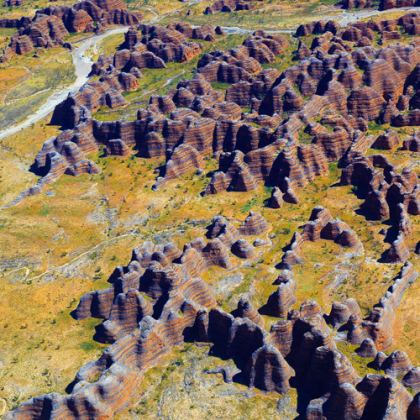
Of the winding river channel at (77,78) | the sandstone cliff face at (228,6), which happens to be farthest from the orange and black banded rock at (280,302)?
the sandstone cliff face at (228,6)

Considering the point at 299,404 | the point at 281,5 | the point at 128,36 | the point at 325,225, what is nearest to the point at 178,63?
the point at 128,36

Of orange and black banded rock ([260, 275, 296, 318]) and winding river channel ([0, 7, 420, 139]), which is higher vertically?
winding river channel ([0, 7, 420, 139])

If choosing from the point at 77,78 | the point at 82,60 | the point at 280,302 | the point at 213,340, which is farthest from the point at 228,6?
the point at 213,340

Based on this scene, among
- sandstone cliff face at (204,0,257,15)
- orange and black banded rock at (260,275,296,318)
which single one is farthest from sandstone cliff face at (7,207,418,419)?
sandstone cliff face at (204,0,257,15)

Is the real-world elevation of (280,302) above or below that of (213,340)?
above

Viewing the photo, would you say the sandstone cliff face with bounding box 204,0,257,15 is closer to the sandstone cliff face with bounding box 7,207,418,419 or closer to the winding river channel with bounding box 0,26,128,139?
the winding river channel with bounding box 0,26,128,139

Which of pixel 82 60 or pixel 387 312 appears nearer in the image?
pixel 387 312

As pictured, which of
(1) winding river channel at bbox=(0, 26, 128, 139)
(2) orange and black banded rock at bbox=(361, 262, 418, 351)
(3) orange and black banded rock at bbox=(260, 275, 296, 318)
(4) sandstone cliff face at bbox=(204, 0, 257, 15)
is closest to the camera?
(2) orange and black banded rock at bbox=(361, 262, 418, 351)

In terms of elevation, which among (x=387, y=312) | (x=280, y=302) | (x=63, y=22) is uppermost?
(x=63, y=22)

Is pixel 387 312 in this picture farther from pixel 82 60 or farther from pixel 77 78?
pixel 82 60
